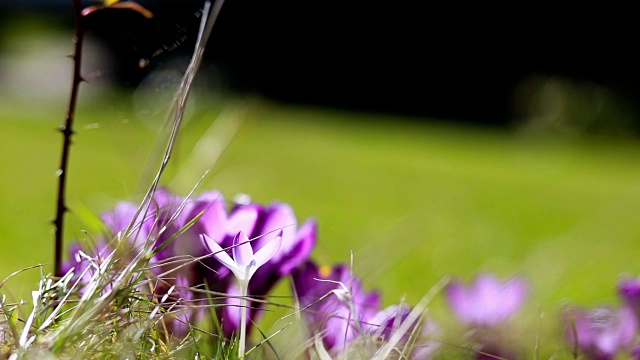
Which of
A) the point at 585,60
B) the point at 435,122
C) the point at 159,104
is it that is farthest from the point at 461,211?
the point at 585,60

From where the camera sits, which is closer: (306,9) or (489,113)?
(489,113)

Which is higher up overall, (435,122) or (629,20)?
(629,20)

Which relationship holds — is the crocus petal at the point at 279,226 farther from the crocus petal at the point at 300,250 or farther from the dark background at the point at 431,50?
the dark background at the point at 431,50

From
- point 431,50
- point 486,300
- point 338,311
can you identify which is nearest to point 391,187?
point 486,300

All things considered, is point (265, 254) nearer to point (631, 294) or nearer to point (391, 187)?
point (631, 294)

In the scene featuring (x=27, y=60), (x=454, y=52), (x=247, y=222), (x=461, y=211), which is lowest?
(x=27, y=60)

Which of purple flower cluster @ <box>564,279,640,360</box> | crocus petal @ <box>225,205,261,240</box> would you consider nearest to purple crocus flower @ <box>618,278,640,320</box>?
purple flower cluster @ <box>564,279,640,360</box>

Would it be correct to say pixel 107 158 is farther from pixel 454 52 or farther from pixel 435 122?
pixel 454 52
